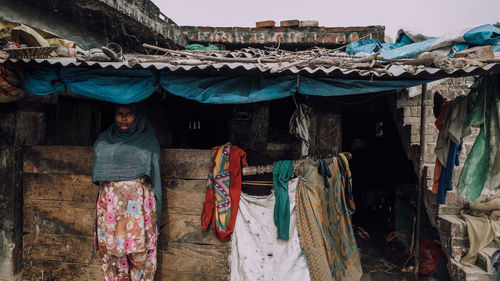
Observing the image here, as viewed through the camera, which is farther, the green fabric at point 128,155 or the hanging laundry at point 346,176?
the hanging laundry at point 346,176

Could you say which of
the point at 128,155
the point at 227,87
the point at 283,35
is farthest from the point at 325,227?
the point at 283,35

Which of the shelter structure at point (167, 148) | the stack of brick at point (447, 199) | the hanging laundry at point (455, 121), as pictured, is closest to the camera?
the shelter structure at point (167, 148)

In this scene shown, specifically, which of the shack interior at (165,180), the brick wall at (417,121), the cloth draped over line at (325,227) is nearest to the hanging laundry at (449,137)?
the shack interior at (165,180)

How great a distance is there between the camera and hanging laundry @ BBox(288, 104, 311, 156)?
12.2 ft

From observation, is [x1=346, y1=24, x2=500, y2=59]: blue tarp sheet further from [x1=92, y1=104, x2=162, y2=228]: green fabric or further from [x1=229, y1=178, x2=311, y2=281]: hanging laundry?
[x1=92, y1=104, x2=162, y2=228]: green fabric

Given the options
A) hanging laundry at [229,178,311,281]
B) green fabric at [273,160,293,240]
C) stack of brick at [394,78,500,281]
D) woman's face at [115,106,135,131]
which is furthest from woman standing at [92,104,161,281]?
stack of brick at [394,78,500,281]

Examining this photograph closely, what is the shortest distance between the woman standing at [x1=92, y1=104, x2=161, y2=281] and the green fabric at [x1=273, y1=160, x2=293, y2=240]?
4.82 feet

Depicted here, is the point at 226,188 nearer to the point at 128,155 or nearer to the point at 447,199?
the point at 128,155

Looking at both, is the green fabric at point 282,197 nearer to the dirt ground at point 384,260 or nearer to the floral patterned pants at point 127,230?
the floral patterned pants at point 127,230

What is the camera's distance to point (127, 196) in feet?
10.7

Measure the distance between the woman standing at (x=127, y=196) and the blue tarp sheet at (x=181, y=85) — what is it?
0.89 ft

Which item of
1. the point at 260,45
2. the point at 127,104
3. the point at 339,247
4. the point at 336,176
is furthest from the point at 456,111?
the point at 260,45

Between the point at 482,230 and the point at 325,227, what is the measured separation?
2.42 meters

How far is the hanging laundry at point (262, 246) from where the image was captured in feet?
11.5
